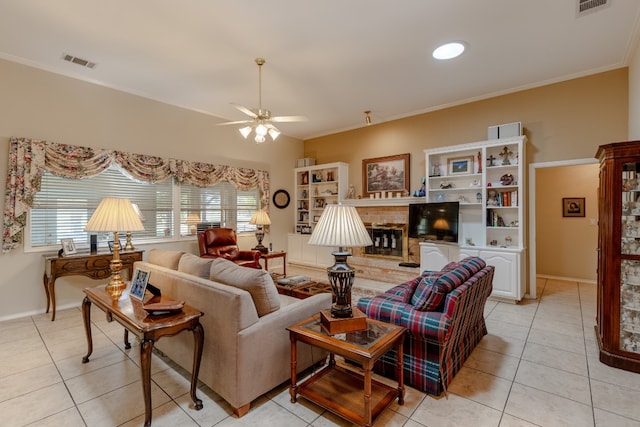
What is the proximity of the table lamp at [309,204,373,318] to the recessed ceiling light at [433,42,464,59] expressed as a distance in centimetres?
257

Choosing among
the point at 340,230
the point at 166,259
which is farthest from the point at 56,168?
the point at 340,230

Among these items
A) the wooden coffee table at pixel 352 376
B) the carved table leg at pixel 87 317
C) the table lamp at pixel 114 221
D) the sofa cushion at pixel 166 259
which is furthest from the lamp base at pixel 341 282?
the carved table leg at pixel 87 317

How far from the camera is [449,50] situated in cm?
346

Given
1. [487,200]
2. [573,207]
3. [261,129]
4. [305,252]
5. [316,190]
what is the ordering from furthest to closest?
[316,190]
[305,252]
[573,207]
[487,200]
[261,129]

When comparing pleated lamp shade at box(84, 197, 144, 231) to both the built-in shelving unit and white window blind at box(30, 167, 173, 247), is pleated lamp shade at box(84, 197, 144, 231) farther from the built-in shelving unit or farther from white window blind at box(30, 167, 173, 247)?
the built-in shelving unit

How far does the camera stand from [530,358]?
2.70 m

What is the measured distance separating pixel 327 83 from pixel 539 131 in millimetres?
3234

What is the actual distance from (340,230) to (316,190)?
5.30 meters

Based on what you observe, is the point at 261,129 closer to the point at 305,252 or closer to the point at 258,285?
the point at 258,285

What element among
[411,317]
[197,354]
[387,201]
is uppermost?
[387,201]

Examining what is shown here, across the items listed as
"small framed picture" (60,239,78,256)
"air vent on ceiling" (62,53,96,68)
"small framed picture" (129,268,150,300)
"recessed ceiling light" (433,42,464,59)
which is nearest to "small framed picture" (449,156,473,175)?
"recessed ceiling light" (433,42,464,59)

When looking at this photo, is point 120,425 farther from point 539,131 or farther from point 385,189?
point 539,131

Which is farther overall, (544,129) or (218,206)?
(218,206)

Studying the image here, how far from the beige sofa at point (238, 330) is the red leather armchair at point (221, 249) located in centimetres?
258
